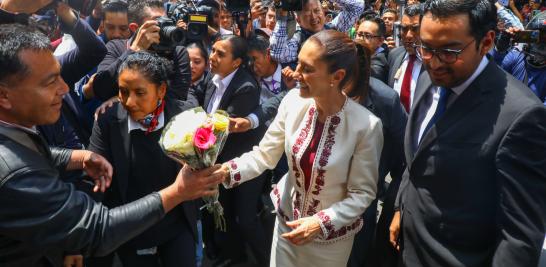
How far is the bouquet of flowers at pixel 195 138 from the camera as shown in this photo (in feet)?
5.76

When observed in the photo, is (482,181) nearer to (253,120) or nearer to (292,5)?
(253,120)

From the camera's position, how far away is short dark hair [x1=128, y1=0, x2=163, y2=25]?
3.66 meters

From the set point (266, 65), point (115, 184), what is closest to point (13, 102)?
point (115, 184)

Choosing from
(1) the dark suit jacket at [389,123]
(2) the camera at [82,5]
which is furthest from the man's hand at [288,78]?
(2) the camera at [82,5]

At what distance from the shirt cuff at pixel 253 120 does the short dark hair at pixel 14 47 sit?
1837 millimetres

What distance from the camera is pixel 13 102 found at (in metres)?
1.54

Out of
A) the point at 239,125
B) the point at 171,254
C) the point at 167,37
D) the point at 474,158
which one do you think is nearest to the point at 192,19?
the point at 167,37

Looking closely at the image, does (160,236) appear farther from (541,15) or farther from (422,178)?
(541,15)

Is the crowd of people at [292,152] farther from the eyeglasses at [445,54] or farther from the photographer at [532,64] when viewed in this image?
the photographer at [532,64]

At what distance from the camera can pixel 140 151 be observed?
7.91 ft

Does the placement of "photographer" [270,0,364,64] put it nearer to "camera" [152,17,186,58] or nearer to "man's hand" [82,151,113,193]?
"camera" [152,17,186,58]

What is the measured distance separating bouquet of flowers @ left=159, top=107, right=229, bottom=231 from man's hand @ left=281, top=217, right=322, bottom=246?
51cm

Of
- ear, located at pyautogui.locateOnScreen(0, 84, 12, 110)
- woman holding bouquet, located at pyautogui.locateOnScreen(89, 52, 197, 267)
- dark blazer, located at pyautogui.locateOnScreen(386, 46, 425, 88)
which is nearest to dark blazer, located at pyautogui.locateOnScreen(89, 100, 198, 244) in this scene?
woman holding bouquet, located at pyautogui.locateOnScreen(89, 52, 197, 267)

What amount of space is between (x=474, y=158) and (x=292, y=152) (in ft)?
3.01
